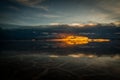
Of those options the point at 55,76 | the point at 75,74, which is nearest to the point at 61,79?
the point at 55,76

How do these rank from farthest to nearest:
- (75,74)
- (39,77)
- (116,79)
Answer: (75,74) → (39,77) → (116,79)

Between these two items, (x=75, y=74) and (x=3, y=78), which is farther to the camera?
(x=75, y=74)

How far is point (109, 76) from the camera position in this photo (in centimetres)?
1197

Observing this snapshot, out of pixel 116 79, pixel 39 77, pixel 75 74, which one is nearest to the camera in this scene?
pixel 116 79

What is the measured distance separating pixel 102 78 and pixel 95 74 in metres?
1.17

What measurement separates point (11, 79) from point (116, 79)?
344 inches

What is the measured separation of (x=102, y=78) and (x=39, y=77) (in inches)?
213

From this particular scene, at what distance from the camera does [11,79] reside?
11453 mm

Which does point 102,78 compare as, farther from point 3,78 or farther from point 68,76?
point 3,78

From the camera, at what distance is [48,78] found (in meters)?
11.6

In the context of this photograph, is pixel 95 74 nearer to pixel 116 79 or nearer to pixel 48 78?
pixel 116 79

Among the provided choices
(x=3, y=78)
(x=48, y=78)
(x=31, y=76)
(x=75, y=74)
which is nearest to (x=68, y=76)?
(x=75, y=74)

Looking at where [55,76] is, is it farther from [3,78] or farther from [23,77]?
[3,78]

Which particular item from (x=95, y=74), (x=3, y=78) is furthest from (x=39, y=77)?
(x=95, y=74)
